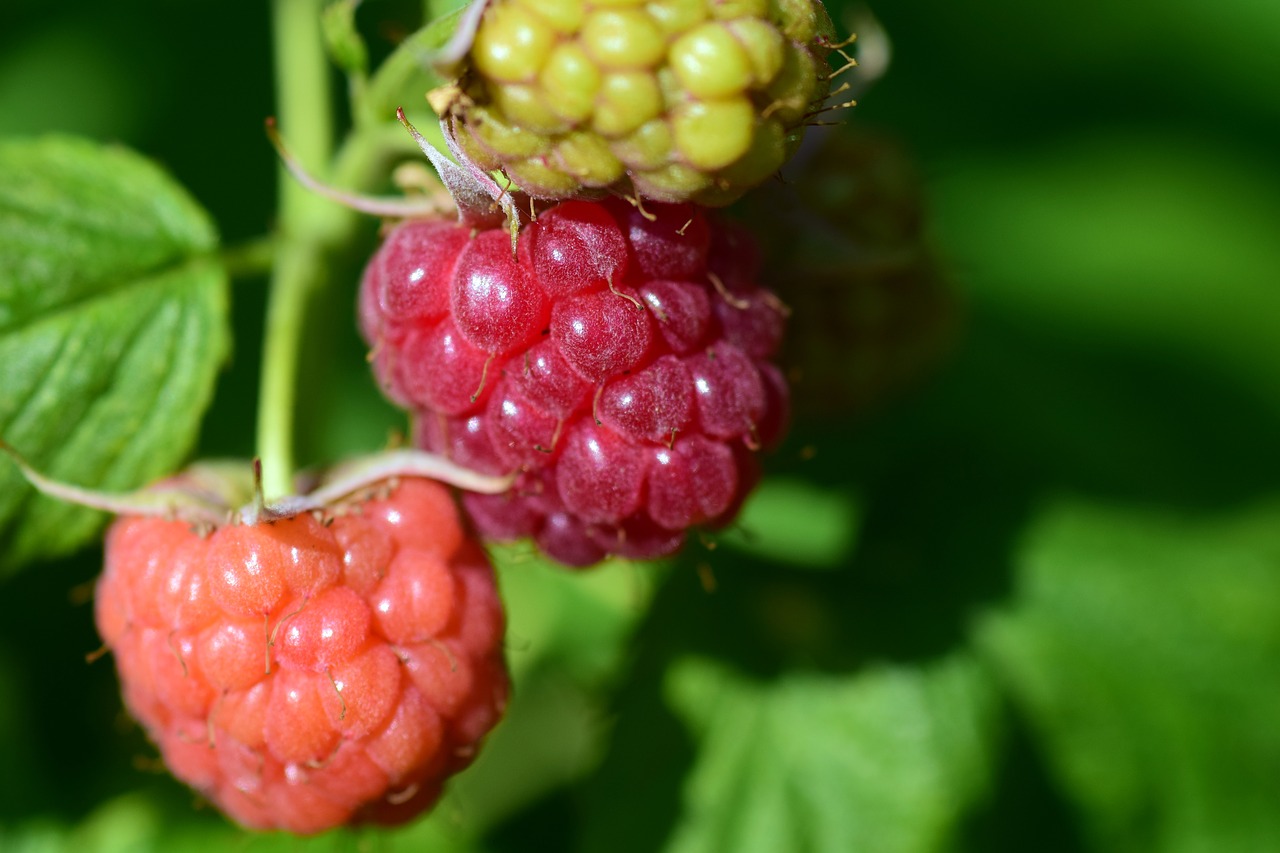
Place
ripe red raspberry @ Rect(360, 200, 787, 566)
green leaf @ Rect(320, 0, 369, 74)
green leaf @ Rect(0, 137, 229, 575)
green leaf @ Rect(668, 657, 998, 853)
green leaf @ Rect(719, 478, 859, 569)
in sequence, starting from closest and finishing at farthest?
ripe red raspberry @ Rect(360, 200, 787, 566) < green leaf @ Rect(320, 0, 369, 74) < green leaf @ Rect(0, 137, 229, 575) < green leaf @ Rect(668, 657, 998, 853) < green leaf @ Rect(719, 478, 859, 569)

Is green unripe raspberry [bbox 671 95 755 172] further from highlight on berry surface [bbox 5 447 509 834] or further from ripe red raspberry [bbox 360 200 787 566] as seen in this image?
highlight on berry surface [bbox 5 447 509 834]

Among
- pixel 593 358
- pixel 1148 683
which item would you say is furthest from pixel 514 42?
pixel 1148 683

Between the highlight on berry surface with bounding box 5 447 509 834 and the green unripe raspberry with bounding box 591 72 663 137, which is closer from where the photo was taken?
the green unripe raspberry with bounding box 591 72 663 137

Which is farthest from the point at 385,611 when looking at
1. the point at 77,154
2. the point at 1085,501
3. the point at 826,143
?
the point at 1085,501

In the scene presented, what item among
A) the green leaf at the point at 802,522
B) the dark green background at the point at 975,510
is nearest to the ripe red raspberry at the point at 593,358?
the dark green background at the point at 975,510

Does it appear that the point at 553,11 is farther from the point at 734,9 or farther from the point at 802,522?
the point at 802,522

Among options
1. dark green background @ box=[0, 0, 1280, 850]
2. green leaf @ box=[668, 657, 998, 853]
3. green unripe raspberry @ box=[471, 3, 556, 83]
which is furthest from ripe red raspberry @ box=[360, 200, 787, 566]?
green leaf @ box=[668, 657, 998, 853]
